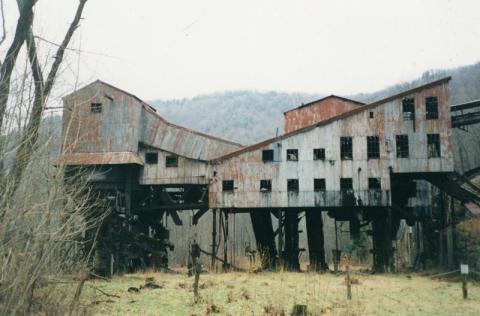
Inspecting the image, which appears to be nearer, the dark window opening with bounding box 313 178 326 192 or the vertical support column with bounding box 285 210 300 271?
the dark window opening with bounding box 313 178 326 192

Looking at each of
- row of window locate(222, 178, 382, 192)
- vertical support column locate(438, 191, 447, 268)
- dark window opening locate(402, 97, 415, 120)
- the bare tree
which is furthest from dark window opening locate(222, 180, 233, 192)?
the bare tree

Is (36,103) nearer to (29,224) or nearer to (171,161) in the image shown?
(29,224)

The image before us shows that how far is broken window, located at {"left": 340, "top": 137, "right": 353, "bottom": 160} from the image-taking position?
1075 inches

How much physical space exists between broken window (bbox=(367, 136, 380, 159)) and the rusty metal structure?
0.19ft

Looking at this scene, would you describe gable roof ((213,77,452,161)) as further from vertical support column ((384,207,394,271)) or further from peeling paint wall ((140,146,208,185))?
vertical support column ((384,207,394,271))

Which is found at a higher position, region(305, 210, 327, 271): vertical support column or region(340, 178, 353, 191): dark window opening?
region(340, 178, 353, 191): dark window opening

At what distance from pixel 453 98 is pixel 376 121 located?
178 ft

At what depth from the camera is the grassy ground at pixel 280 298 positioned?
1362cm

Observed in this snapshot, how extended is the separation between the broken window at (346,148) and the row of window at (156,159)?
9802mm

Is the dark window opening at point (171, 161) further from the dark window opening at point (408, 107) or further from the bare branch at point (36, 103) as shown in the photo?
the bare branch at point (36, 103)

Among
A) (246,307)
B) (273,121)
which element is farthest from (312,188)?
(273,121)

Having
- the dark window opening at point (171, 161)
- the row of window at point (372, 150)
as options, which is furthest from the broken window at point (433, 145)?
the dark window opening at point (171, 161)

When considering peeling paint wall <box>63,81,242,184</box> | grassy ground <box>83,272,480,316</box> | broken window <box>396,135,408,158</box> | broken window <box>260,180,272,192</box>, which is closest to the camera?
grassy ground <box>83,272,480,316</box>

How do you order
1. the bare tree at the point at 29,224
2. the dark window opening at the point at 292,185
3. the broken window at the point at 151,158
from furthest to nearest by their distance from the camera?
the broken window at the point at 151,158 → the dark window opening at the point at 292,185 → the bare tree at the point at 29,224
